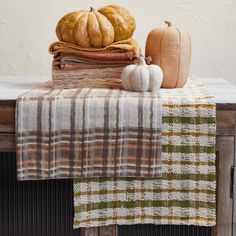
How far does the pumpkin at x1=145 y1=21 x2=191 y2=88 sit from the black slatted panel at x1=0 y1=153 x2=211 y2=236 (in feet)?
1.29

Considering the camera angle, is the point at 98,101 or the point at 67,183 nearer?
the point at 98,101

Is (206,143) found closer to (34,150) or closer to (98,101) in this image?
(98,101)

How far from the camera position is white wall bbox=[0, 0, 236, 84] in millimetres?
1963

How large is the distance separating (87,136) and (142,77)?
21 centimetres

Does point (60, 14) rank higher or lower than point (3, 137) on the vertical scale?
higher

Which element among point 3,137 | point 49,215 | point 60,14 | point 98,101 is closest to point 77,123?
point 98,101

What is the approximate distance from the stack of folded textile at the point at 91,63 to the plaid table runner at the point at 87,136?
0.16m

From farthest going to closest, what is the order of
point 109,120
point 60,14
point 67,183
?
point 60,14 < point 67,183 < point 109,120

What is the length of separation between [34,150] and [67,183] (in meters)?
0.16

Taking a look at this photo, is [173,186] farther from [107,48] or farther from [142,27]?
[142,27]

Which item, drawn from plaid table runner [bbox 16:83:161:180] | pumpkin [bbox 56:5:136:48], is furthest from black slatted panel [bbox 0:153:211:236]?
pumpkin [bbox 56:5:136:48]

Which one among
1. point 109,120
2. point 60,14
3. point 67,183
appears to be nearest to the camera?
point 109,120

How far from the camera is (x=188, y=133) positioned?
4.34ft

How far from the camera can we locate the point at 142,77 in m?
1.39
